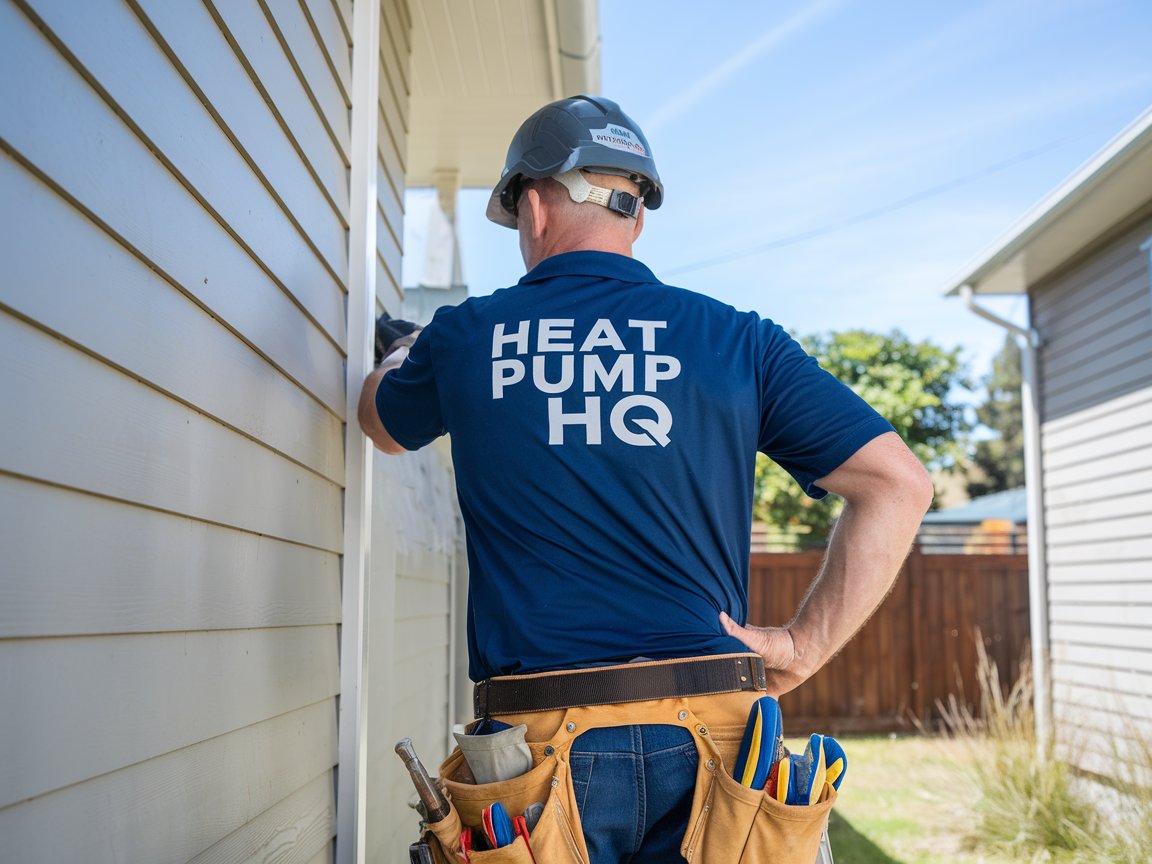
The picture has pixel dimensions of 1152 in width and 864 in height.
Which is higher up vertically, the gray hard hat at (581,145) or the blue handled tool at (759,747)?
the gray hard hat at (581,145)

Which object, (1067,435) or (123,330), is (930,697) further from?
(123,330)

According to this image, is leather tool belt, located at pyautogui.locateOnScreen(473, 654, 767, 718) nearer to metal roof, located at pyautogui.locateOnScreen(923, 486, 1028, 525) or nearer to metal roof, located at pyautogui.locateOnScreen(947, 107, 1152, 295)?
metal roof, located at pyautogui.locateOnScreen(947, 107, 1152, 295)

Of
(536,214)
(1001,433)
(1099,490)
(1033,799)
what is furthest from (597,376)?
Result: (1001,433)

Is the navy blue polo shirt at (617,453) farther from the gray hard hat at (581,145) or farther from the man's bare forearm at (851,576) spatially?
the gray hard hat at (581,145)

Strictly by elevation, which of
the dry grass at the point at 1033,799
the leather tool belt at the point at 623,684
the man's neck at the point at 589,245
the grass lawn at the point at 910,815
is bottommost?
the grass lawn at the point at 910,815

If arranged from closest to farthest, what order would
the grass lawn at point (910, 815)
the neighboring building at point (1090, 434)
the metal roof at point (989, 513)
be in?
1. the grass lawn at point (910, 815)
2. the neighboring building at point (1090, 434)
3. the metal roof at point (989, 513)

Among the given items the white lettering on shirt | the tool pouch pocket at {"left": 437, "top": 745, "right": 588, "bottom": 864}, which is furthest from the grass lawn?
the white lettering on shirt

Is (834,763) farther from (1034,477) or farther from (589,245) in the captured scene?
(1034,477)

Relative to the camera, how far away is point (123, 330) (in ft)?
4.02

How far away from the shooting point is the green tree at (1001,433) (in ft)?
101

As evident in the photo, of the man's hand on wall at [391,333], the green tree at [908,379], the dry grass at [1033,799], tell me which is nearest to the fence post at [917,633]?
the dry grass at [1033,799]

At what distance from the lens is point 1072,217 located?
21.5ft

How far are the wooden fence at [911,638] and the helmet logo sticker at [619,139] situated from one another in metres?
8.85

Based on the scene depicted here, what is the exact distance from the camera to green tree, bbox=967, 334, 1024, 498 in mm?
30703
